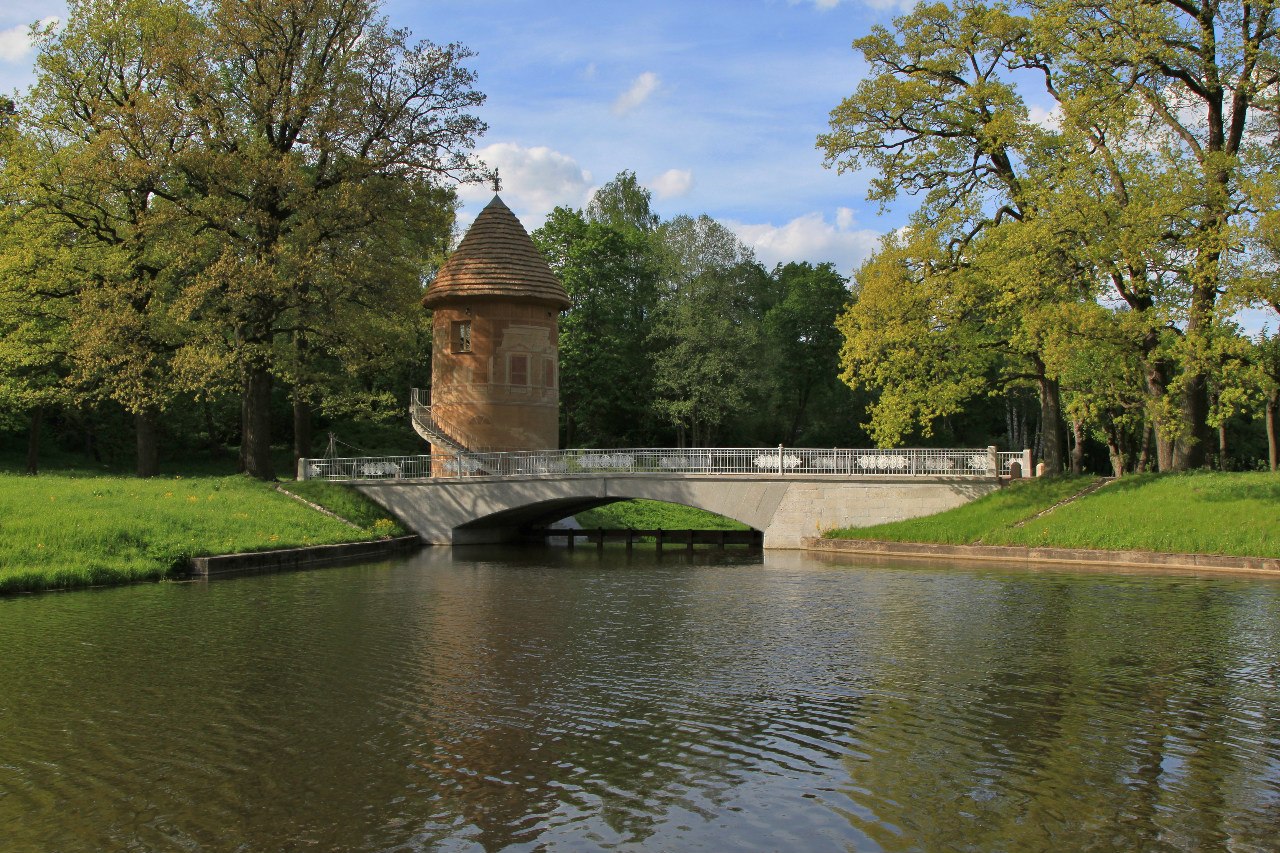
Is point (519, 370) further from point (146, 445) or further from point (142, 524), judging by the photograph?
point (142, 524)

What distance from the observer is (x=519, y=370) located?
117 feet

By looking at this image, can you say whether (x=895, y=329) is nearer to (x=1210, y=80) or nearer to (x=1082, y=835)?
(x=1210, y=80)

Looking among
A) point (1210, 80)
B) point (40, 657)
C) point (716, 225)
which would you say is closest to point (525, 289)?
point (716, 225)

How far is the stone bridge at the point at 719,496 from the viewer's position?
93.8ft

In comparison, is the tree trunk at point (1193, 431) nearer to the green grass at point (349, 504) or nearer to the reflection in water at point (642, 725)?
the reflection in water at point (642, 725)

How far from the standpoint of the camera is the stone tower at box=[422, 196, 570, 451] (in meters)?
35.2

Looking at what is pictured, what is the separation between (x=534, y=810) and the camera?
6996 millimetres

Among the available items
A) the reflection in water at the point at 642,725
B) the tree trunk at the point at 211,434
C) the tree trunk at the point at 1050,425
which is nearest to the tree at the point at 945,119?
the tree trunk at the point at 1050,425

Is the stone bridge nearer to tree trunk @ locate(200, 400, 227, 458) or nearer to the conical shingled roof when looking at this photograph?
the conical shingled roof

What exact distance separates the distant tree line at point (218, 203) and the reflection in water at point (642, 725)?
15.3 m

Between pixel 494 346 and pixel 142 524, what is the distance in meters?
14.7

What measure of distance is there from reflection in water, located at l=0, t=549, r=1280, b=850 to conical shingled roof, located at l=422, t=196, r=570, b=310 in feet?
65.2

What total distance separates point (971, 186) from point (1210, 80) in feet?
21.7

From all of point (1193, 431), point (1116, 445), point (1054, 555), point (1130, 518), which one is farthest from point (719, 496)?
point (1116, 445)
